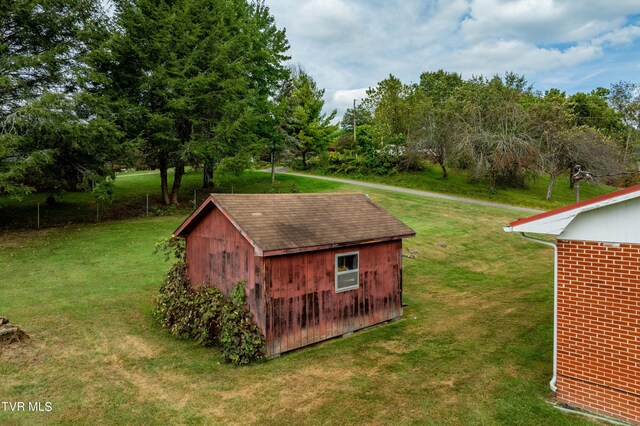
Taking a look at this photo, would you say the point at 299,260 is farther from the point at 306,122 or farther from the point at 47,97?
the point at 306,122

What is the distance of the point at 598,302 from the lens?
20.9 feet

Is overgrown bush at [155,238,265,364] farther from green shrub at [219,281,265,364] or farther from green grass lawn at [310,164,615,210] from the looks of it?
green grass lawn at [310,164,615,210]

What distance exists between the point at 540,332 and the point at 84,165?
2292cm

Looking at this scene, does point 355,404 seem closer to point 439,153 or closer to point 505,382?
point 505,382

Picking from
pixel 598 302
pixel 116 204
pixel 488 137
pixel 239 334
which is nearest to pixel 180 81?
pixel 116 204

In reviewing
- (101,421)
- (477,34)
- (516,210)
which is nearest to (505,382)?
(101,421)

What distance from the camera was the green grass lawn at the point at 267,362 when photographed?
672cm

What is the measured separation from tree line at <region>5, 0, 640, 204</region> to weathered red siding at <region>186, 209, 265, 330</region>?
12334 millimetres

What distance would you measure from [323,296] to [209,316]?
2.89 metres

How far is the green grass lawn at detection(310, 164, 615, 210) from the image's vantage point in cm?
3484

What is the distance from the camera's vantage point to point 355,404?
→ 6988 millimetres

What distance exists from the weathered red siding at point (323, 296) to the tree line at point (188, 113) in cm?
1572

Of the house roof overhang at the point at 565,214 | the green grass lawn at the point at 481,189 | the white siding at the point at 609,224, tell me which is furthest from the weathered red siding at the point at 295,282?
the green grass lawn at the point at 481,189

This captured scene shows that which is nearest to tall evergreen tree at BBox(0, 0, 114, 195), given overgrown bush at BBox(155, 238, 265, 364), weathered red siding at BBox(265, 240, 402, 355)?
overgrown bush at BBox(155, 238, 265, 364)
